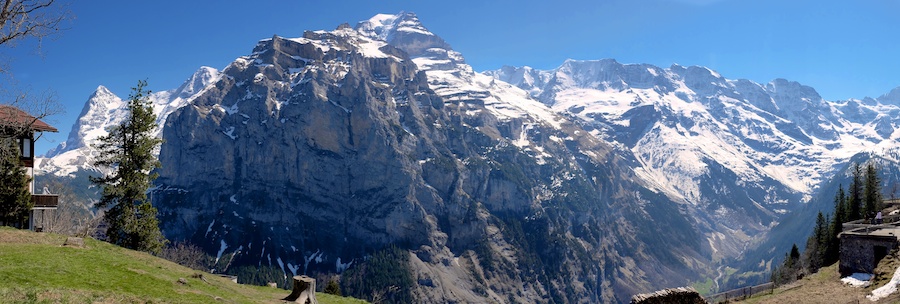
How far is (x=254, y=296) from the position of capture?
4469cm

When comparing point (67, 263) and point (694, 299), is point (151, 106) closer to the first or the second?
point (67, 263)

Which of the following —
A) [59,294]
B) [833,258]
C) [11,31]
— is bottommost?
[833,258]

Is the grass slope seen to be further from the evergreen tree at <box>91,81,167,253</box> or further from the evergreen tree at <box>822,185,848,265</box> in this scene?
the evergreen tree at <box>91,81,167,253</box>

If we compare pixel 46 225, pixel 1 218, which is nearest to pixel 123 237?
pixel 1 218

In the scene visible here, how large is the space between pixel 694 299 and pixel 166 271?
37200 mm

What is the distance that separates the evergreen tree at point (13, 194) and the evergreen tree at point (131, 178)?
27.3 feet

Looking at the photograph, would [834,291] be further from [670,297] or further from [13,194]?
[13,194]

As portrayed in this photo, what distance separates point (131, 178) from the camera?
215ft

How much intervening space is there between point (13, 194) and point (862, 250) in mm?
77679

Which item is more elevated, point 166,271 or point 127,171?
point 127,171

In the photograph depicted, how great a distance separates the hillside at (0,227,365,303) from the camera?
28375 mm

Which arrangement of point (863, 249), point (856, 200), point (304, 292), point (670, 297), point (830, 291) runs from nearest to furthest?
point (670, 297), point (304, 292), point (830, 291), point (863, 249), point (856, 200)

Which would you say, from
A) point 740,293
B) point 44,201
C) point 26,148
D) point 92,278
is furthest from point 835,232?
point 26,148

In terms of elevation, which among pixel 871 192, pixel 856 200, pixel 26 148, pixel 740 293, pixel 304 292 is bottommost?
pixel 740 293
